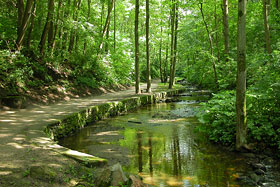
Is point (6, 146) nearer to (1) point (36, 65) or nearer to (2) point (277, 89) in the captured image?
(2) point (277, 89)

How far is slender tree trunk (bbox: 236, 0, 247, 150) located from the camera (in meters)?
5.94

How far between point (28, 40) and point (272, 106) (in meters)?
12.9

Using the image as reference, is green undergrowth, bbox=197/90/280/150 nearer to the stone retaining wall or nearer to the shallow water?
the shallow water

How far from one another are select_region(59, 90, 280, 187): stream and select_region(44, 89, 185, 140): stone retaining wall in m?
0.34

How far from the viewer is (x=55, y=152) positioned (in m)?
4.95

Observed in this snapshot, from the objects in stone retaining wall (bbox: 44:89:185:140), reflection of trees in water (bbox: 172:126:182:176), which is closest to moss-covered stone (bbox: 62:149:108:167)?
reflection of trees in water (bbox: 172:126:182:176)

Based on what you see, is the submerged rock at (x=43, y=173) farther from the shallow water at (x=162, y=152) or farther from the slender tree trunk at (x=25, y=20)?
the slender tree trunk at (x=25, y=20)

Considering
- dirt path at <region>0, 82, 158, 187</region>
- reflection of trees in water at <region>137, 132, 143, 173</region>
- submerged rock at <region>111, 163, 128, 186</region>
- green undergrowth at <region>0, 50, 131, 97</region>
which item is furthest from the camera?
green undergrowth at <region>0, 50, 131, 97</region>

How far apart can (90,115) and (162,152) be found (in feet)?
16.0

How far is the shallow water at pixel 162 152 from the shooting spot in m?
5.19

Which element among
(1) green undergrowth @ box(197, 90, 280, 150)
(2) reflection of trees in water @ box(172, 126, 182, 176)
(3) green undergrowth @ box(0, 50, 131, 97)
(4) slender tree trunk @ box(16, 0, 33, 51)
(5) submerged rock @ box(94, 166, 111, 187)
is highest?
(4) slender tree trunk @ box(16, 0, 33, 51)

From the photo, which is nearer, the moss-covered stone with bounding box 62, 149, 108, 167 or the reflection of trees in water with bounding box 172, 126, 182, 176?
the moss-covered stone with bounding box 62, 149, 108, 167

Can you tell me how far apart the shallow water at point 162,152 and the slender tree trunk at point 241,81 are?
58 centimetres

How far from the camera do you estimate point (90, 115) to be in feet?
34.9
